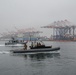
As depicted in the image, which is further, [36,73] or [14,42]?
[14,42]

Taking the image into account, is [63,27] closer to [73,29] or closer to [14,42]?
[73,29]

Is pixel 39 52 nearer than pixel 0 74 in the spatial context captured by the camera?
No

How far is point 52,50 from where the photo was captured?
3841 centimetres

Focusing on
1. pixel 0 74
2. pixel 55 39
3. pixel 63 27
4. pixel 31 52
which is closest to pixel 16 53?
pixel 31 52

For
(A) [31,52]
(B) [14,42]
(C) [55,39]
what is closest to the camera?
(A) [31,52]

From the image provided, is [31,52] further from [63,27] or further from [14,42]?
[63,27]

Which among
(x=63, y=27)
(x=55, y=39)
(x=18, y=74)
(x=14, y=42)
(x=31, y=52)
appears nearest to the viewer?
(x=18, y=74)

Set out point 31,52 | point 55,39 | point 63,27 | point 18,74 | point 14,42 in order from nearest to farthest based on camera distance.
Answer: point 18,74 < point 31,52 < point 14,42 < point 63,27 < point 55,39

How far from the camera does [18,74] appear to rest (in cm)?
1933

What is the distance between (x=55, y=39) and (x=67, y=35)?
53.6 ft

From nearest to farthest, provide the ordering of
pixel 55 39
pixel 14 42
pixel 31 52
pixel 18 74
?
1. pixel 18 74
2. pixel 31 52
3. pixel 14 42
4. pixel 55 39

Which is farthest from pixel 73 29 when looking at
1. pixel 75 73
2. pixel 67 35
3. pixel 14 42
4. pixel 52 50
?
pixel 75 73

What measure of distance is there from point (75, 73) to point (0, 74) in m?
6.86

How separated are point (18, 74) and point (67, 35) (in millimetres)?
169980
